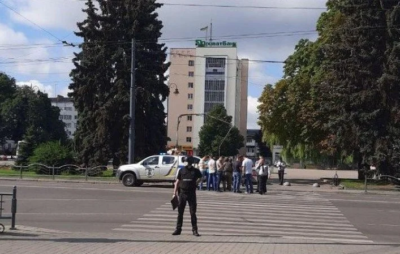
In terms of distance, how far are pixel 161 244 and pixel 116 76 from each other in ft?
123

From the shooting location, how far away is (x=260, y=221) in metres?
19.9

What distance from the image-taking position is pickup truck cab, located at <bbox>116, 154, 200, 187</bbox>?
36.0m

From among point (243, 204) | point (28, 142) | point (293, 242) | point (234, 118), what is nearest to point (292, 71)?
point (28, 142)

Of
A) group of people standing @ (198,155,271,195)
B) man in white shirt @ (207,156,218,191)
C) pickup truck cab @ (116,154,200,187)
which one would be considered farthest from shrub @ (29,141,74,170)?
man in white shirt @ (207,156,218,191)

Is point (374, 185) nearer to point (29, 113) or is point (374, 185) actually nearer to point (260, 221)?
point (260, 221)

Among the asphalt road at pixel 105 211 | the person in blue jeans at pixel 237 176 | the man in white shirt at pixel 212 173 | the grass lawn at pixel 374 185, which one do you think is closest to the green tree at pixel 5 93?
the grass lawn at pixel 374 185

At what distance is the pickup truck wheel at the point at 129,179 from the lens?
3656 centimetres

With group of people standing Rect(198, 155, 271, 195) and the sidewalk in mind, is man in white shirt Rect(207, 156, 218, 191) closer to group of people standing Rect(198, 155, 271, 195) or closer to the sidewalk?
group of people standing Rect(198, 155, 271, 195)

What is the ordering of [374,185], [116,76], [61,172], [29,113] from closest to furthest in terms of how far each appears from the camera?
[374,185] → [61,172] → [116,76] → [29,113]

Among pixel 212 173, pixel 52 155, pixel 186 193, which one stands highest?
pixel 52 155

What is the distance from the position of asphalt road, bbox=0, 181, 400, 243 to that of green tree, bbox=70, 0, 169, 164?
61.1 feet

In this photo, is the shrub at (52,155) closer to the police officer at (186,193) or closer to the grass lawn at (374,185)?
the grass lawn at (374,185)

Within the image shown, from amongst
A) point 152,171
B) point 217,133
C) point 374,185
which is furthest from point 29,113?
point 152,171

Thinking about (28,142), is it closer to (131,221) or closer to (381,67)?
(381,67)
